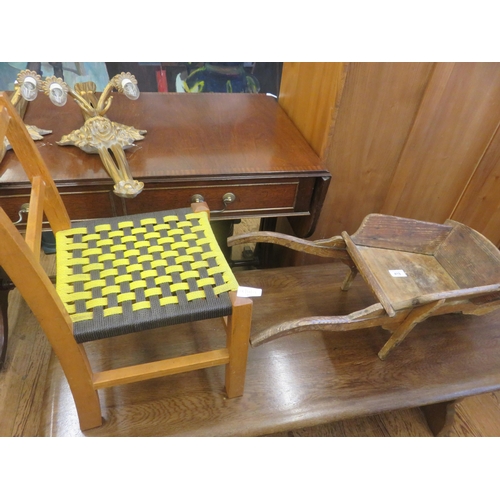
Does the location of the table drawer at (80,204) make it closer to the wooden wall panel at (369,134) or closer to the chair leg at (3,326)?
the chair leg at (3,326)

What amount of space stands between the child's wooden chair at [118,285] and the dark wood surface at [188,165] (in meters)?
0.09

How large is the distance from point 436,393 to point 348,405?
25 centimetres

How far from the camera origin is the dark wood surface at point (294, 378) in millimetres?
846

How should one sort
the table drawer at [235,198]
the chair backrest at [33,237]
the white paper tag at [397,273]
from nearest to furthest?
the chair backrest at [33,237] → the table drawer at [235,198] → the white paper tag at [397,273]

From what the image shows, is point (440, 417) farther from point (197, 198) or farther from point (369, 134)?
point (197, 198)

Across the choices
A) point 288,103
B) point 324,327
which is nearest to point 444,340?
point 324,327

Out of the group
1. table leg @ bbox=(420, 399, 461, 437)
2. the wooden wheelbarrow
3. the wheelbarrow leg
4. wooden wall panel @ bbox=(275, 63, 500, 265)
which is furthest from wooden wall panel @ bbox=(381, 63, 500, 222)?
table leg @ bbox=(420, 399, 461, 437)

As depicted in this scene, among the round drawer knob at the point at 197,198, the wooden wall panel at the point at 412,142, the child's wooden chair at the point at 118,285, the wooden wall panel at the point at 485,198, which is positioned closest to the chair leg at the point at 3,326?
the child's wooden chair at the point at 118,285

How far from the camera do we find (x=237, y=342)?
76 centimetres

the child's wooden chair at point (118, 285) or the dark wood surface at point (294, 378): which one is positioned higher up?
the child's wooden chair at point (118, 285)

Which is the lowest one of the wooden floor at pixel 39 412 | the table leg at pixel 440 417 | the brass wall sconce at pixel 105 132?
the wooden floor at pixel 39 412

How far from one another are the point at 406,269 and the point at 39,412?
118cm

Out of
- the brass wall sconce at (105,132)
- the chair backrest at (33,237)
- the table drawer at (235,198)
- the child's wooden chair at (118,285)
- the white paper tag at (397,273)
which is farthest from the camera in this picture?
the white paper tag at (397,273)
